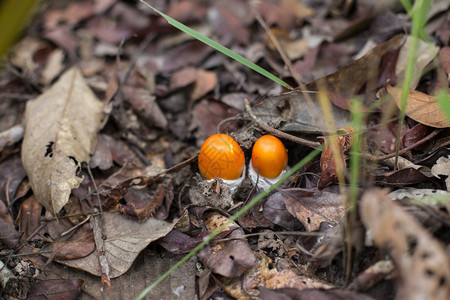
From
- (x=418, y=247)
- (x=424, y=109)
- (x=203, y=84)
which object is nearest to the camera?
(x=418, y=247)

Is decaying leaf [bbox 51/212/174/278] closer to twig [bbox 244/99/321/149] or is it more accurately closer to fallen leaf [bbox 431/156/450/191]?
twig [bbox 244/99/321/149]

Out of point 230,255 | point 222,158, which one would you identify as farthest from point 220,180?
point 230,255

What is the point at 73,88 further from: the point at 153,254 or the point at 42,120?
the point at 153,254

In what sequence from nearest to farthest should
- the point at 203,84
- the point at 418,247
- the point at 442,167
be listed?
1. the point at 418,247
2. the point at 442,167
3. the point at 203,84

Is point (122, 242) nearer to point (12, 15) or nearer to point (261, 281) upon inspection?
point (261, 281)

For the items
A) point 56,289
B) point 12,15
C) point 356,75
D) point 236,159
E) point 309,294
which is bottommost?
point 56,289

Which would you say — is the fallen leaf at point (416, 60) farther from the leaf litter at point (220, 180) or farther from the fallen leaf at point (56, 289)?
the fallen leaf at point (56, 289)
